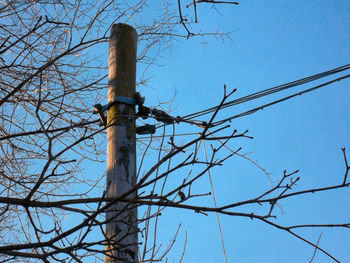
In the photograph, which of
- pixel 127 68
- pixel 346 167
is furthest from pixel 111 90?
pixel 346 167

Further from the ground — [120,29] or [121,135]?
[120,29]

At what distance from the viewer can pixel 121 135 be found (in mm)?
3014

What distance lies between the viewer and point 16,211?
3980 mm

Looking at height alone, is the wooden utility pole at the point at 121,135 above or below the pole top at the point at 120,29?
below

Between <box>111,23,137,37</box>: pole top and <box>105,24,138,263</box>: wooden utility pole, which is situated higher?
<box>111,23,137,37</box>: pole top

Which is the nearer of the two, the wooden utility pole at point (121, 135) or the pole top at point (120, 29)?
the wooden utility pole at point (121, 135)

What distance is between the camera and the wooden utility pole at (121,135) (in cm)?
268

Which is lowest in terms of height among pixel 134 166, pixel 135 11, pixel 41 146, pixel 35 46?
pixel 134 166

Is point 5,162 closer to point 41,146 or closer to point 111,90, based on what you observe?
point 41,146

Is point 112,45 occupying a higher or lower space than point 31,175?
higher

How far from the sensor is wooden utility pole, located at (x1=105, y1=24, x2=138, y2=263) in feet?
8.79

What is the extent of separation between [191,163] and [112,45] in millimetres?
1711

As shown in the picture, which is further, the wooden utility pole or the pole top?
the pole top

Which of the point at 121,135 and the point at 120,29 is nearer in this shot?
the point at 121,135
